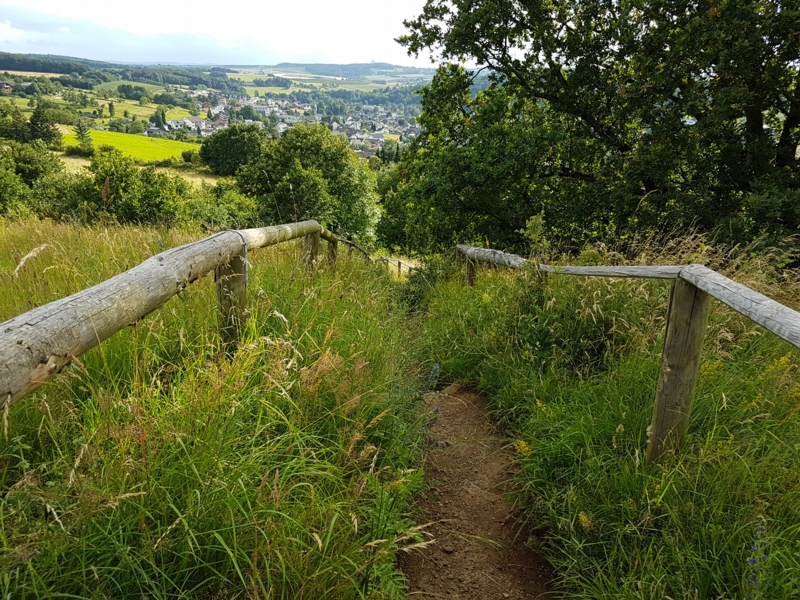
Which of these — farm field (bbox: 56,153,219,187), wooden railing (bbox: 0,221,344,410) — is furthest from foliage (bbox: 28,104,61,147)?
wooden railing (bbox: 0,221,344,410)

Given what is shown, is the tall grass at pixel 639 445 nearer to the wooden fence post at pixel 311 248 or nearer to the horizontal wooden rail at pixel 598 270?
the horizontal wooden rail at pixel 598 270

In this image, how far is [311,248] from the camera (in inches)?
195

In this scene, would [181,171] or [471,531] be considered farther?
[181,171]

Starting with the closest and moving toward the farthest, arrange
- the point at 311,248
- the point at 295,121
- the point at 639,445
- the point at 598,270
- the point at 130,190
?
1. the point at 639,445
2. the point at 598,270
3. the point at 311,248
4. the point at 130,190
5. the point at 295,121

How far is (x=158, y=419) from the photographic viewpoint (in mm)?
1664

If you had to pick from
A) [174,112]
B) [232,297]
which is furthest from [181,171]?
[174,112]

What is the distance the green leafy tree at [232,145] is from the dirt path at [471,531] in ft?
202

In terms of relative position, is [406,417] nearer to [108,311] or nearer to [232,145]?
[108,311]

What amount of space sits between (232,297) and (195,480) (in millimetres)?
1268

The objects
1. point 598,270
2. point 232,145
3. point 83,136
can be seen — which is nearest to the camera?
point 598,270

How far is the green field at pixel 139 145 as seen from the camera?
6488 centimetres

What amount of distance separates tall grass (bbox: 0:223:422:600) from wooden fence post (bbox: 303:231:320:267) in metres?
1.76

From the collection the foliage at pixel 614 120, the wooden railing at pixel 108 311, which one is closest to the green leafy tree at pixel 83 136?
the foliage at pixel 614 120

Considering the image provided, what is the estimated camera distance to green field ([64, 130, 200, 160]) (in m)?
64.9
